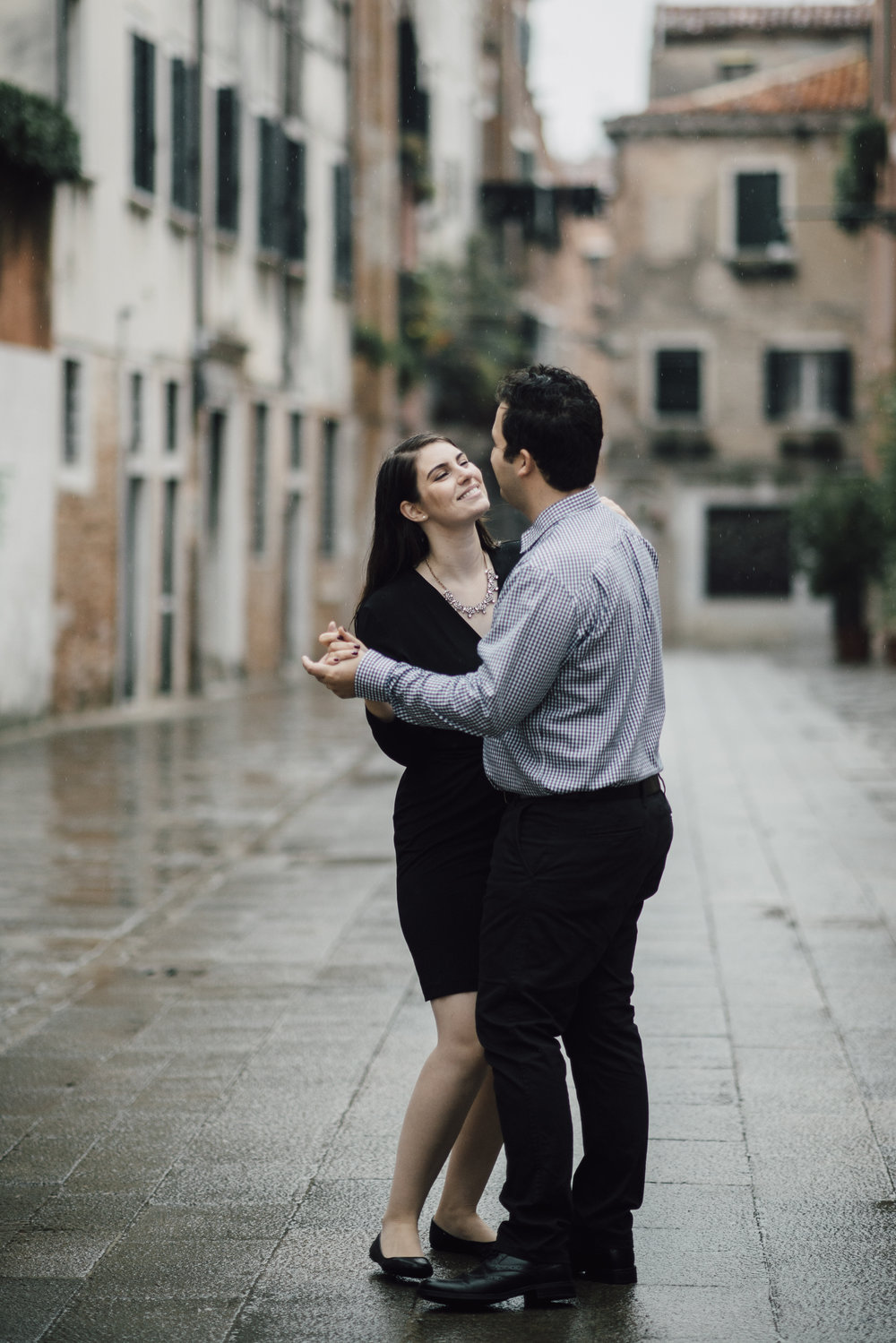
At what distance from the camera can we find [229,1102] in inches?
219

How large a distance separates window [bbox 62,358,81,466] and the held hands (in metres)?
14.9

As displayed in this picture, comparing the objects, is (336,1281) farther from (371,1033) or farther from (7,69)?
(7,69)

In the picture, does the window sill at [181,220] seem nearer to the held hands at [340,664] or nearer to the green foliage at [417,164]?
the green foliage at [417,164]

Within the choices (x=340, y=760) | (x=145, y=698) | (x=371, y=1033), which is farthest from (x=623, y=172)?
(x=371, y=1033)

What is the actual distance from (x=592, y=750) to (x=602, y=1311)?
106 cm

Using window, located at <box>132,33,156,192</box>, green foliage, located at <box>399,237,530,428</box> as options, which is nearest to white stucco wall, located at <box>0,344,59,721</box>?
window, located at <box>132,33,156,192</box>

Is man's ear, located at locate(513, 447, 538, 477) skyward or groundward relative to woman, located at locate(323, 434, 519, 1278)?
skyward

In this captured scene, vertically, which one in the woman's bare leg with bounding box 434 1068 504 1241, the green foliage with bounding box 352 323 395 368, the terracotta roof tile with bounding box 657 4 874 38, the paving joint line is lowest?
the paving joint line

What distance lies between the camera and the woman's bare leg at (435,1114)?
418 cm

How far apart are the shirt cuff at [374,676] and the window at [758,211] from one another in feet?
123

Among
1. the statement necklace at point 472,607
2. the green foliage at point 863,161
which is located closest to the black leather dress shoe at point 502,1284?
the statement necklace at point 472,607

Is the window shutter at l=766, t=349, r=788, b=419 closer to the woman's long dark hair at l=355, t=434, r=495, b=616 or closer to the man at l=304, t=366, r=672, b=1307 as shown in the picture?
the woman's long dark hair at l=355, t=434, r=495, b=616

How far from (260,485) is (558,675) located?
2164 cm

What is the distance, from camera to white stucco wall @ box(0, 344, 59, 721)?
17.0 m
